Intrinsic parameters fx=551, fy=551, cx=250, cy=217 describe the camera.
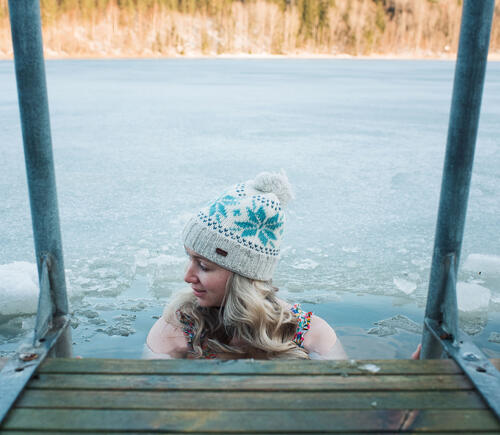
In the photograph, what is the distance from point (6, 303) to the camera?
82.6 inches

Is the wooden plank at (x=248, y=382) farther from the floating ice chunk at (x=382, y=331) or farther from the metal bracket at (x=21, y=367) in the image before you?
the floating ice chunk at (x=382, y=331)

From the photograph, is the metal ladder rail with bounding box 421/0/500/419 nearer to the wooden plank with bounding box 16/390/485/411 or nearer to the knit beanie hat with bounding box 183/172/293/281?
the wooden plank with bounding box 16/390/485/411

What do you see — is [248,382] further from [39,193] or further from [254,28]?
[254,28]

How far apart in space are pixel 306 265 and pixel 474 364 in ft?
5.09


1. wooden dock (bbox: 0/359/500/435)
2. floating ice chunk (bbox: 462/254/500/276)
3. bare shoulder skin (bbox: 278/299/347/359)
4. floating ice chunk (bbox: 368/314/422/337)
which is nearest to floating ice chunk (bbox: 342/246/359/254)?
floating ice chunk (bbox: 462/254/500/276)

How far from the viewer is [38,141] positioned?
1083mm

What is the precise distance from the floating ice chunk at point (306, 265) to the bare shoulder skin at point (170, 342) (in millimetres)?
1141

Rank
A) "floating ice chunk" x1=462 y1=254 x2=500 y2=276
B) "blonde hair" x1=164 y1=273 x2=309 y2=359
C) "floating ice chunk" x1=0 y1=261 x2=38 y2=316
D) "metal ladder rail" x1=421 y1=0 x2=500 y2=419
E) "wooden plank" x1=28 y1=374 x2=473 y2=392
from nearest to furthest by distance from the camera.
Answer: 1. "wooden plank" x1=28 y1=374 x2=473 y2=392
2. "metal ladder rail" x1=421 y1=0 x2=500 y2=419
3. "blonde hair" x1=164 y1=273 x2=309 y2=359
4. "floating ice chunk" x1=0 y1=261 x2=38 y2=316
5. "floating ice chunk" x1=462 y1=254 x2=500 y2=276

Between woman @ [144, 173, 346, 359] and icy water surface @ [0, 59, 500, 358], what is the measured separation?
529mm

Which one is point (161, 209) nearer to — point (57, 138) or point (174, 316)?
point (174, 316)

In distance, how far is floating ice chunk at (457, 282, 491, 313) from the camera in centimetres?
215

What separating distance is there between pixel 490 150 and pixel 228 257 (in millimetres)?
3916

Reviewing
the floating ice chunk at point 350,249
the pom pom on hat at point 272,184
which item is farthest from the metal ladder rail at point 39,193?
the floating ice chunk at point 350,249

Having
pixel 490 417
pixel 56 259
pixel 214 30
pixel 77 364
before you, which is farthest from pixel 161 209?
pixel 214 30
